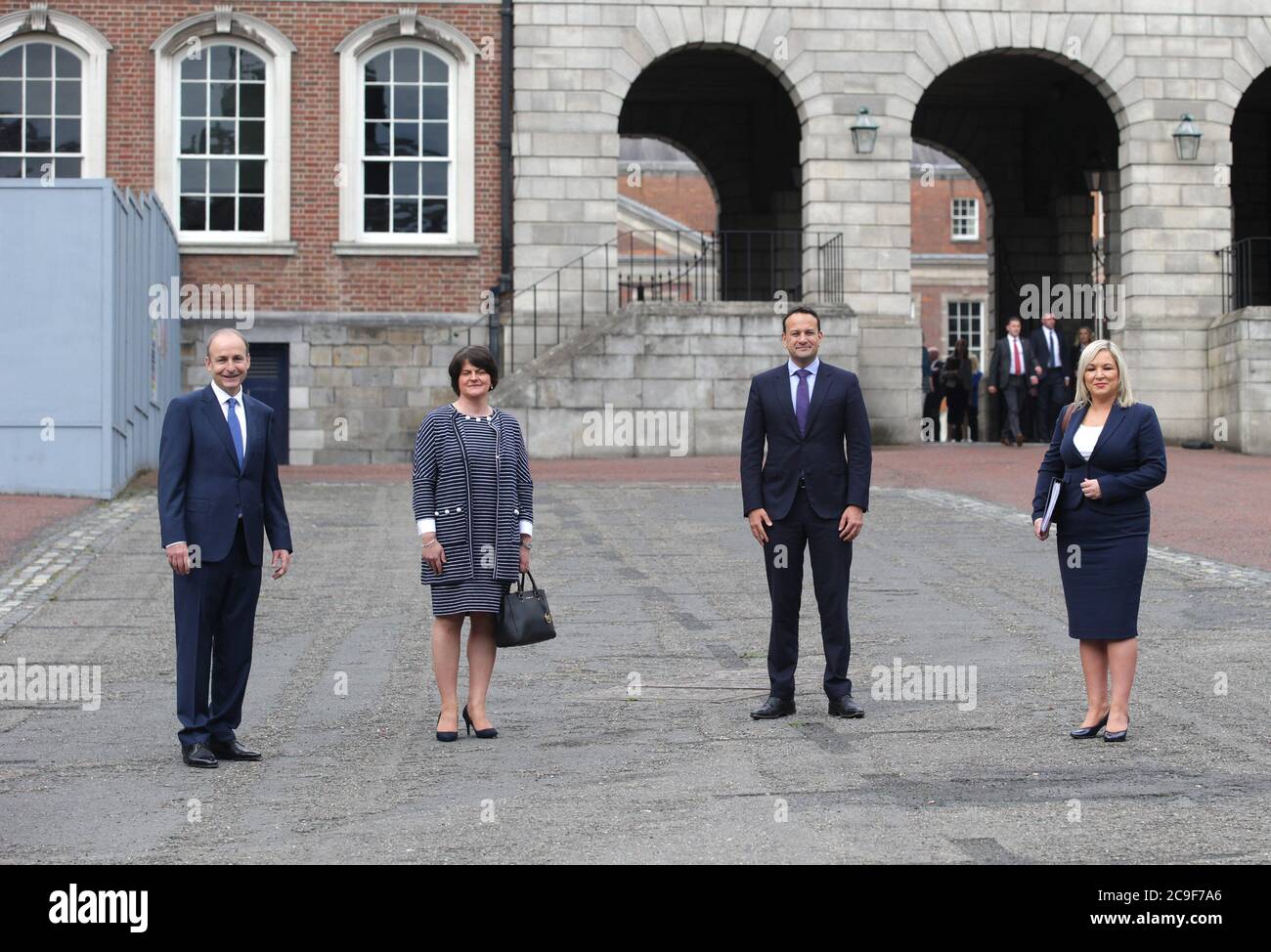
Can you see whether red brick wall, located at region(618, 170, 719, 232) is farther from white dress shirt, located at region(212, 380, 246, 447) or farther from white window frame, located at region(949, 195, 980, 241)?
white dress shirt, located at region(212, 380, 246, 447)

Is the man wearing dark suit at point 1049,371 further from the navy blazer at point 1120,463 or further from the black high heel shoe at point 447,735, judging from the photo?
the black high heel shoe at point 447,735

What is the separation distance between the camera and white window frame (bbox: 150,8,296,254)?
26.1 meters

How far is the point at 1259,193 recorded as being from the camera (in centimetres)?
3412

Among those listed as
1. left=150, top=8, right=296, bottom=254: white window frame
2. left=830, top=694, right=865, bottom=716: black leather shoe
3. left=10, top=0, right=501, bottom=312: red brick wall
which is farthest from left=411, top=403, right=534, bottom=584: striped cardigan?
left=150, top=8, right=296, bottom=254: white window frame

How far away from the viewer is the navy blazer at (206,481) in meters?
8.30

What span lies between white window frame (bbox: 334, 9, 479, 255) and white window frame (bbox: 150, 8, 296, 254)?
73cm

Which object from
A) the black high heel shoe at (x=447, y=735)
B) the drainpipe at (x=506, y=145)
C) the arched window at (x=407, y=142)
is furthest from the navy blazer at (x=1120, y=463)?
the arched window at (x=407, y=142)

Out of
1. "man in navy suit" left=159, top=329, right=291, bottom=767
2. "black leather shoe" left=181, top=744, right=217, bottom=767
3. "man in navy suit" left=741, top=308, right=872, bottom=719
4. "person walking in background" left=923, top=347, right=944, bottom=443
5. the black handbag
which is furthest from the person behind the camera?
"person walking in background" left=923, top=347, right=944, bottom=443

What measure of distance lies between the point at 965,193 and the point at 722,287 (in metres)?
45.0

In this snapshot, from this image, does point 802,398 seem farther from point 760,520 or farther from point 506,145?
point 506,145

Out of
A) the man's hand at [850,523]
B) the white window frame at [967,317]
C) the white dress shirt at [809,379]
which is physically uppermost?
the white window frame at [967,317]

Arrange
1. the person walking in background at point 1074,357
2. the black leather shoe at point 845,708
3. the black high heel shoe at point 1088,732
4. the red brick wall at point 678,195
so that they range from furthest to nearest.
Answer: the red brick wall at point 678,195 → the person walking in background at point 1074,357 → the black leather shoe at point 845,708 → the black high heel shoe at point 1088,732

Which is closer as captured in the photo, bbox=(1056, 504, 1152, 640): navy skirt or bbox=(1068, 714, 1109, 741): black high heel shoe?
bbox=(1068, 714, 1109, 741): black high heel shoe

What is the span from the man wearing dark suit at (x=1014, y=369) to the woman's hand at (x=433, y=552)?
18.4 meters
